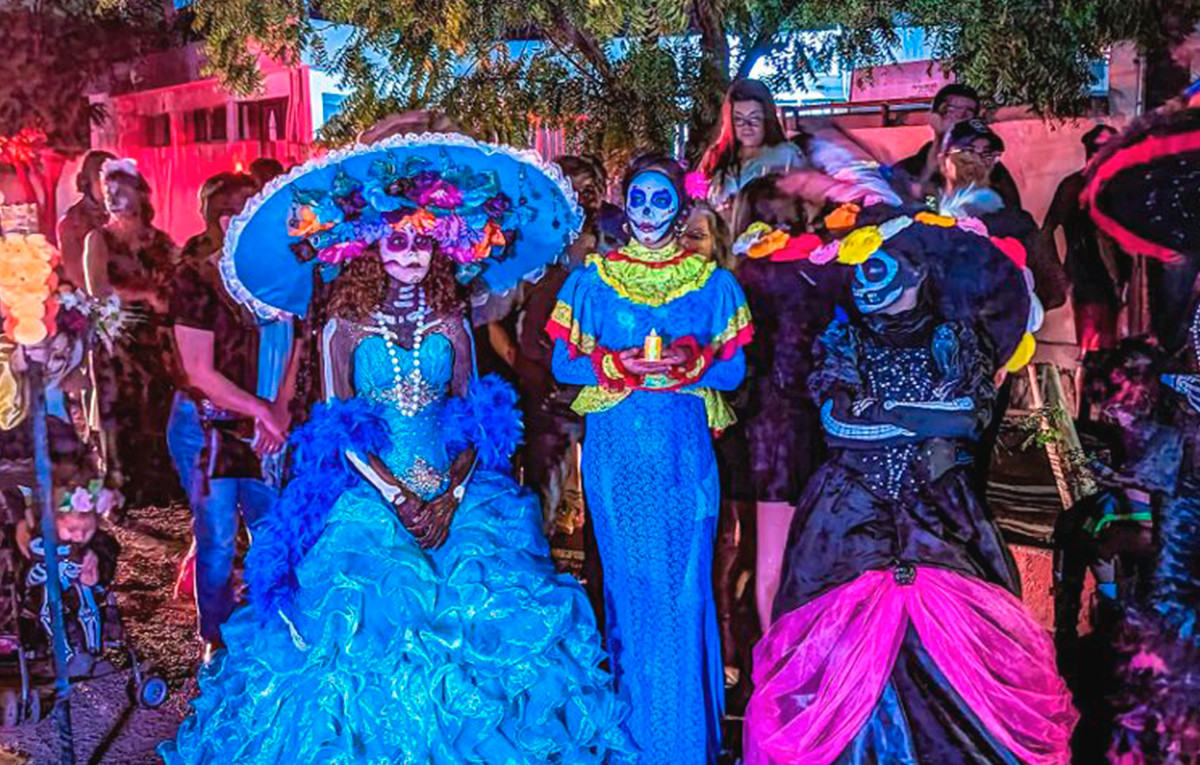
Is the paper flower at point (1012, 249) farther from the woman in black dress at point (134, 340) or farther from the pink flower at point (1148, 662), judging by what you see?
the woman in black dress at point (134, 340)

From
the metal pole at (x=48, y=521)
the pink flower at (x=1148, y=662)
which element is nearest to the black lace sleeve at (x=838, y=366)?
the pink flower at (x=1148, y=662)

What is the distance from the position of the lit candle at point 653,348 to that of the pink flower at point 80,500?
2.44 metres

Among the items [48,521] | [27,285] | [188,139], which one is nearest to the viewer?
[27,285]

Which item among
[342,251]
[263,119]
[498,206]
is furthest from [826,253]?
[263,119]

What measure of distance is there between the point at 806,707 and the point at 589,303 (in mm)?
1353

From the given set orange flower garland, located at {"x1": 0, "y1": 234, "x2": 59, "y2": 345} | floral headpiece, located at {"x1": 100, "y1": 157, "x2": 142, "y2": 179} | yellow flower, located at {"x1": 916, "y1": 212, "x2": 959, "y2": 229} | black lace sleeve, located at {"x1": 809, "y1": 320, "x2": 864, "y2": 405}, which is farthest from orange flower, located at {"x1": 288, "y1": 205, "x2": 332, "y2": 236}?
yellow flower, located at {"x1": 916, "y1": 212, "x2": 959, "y2": 229}

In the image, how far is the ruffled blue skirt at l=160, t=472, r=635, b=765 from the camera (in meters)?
3.15

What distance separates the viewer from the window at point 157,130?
4.37 m

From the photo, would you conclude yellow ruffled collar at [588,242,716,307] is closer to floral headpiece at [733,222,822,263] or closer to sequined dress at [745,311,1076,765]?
sequined dress at [745,311,1076,765]

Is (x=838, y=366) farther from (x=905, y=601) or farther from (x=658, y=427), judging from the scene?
(x=905, y=601)

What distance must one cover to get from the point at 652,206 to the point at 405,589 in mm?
1324

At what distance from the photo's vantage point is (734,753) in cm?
399

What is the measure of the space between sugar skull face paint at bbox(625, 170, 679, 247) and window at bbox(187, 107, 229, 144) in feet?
5.92

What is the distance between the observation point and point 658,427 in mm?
3520
